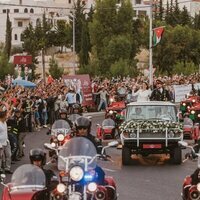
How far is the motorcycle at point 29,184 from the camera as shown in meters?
10.1

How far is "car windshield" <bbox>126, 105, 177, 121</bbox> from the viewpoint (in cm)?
1956

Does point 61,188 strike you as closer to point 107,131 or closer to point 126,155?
point 126,155

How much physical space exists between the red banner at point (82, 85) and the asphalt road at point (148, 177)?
50.4ft

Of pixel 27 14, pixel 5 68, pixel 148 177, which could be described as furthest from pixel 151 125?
pixel 27 14

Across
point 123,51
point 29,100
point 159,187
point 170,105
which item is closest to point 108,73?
point 123,51

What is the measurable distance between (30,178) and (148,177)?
7.24 m

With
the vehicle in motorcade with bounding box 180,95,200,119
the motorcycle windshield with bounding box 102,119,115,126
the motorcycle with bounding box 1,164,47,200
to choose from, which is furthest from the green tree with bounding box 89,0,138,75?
the motorcycle with bounding box 1,164,47,200

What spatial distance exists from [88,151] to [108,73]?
182 ft

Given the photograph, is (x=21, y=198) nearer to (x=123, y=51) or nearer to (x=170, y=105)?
(x=170, y=105)

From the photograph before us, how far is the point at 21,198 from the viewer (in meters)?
10.2

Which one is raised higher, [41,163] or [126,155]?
[41,163]

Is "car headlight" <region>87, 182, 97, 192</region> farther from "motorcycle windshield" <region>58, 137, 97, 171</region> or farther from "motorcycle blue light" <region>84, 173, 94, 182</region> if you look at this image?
"motorcycle windshield" <region>58, 137, 97, 171</region>

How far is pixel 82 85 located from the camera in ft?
124

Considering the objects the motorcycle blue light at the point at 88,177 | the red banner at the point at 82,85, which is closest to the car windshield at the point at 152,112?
the motorcycle blue light at the point at 88,177
